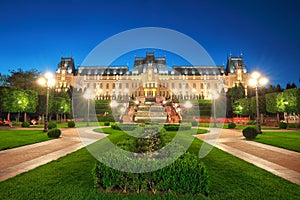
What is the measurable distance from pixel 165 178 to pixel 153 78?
7111 cm

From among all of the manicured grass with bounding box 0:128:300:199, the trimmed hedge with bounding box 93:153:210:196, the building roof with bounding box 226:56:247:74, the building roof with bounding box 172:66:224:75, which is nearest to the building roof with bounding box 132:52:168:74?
the building roof with bounding box 172:66:224:75

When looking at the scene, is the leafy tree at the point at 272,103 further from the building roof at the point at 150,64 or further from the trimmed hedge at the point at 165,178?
the building roof at the point at 150,64

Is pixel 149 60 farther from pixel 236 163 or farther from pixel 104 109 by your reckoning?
pixel 236 163

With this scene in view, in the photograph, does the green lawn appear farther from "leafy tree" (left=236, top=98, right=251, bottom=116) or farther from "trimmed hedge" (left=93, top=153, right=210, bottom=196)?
"leafy tree" (left=236, top=98, right=251, bottom=116)

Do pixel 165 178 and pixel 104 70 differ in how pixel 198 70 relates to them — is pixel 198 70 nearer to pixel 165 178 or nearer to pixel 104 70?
pixel 104 70

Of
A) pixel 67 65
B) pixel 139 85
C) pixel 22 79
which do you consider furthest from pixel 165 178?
pixel 67 65

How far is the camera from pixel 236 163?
5.66 meters

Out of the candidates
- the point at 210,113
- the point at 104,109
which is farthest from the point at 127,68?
the point at 210,113

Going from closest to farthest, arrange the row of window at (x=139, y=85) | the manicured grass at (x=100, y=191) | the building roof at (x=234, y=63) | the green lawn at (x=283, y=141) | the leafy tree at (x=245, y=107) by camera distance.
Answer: the manicured grass at (x=100, y=191) < the green lawn at (x=283, y=141) < the leafy tree at (x=245, y=107) < the row of window at (x=139, y=85) < the building roof at (x=234, y=63)

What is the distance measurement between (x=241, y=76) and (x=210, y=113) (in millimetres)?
49586

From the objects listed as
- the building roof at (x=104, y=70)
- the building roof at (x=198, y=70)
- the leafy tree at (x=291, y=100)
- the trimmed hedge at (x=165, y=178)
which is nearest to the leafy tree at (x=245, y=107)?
the leafy tree at (x=291, y=100)

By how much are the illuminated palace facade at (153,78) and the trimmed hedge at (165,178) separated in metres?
70.1

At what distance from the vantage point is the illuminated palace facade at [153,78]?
75.9 meters

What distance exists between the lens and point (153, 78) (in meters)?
73.6
